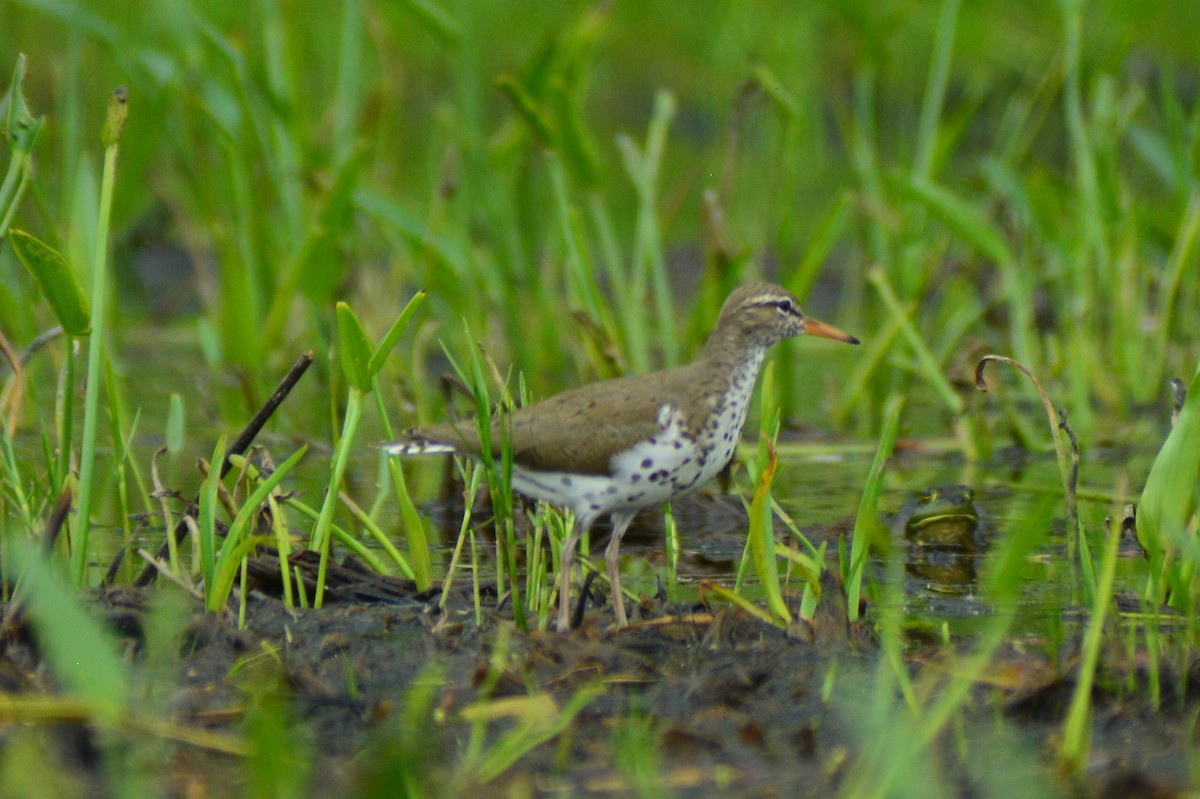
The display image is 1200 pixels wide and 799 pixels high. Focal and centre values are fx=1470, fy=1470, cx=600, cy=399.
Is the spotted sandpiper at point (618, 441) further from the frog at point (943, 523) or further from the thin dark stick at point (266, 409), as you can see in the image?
the frog at point (943, 523)

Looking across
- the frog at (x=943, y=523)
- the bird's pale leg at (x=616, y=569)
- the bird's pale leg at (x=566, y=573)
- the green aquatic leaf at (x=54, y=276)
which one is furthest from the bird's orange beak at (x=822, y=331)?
the green aquatic leaf at (x=54, y=276)

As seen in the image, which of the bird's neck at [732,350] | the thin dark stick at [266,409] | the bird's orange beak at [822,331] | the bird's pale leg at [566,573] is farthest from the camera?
the bird's orange beak at [822,331]

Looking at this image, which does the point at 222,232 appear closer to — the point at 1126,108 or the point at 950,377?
the point at 950,377

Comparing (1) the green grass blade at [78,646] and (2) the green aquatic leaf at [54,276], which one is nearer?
(1) the green grass blade at [78,646]

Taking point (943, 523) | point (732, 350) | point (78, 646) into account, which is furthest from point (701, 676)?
point (943, 523)

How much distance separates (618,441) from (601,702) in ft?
2.62

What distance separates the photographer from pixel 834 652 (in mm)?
3277

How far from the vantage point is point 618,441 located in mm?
3672

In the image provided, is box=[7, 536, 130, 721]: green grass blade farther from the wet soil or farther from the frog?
the frog

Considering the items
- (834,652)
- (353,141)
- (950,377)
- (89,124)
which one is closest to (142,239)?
(89,124)

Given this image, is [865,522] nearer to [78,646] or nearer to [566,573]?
[566,573]

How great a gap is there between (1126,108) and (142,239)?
6546mm

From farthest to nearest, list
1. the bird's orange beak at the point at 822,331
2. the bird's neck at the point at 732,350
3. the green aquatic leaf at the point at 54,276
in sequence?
the bird's orange beak at the point at 822,331
the bird's neck at the point at 732,350
the green aquatic leaf at the point at 54,276

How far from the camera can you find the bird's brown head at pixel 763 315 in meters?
4.11
